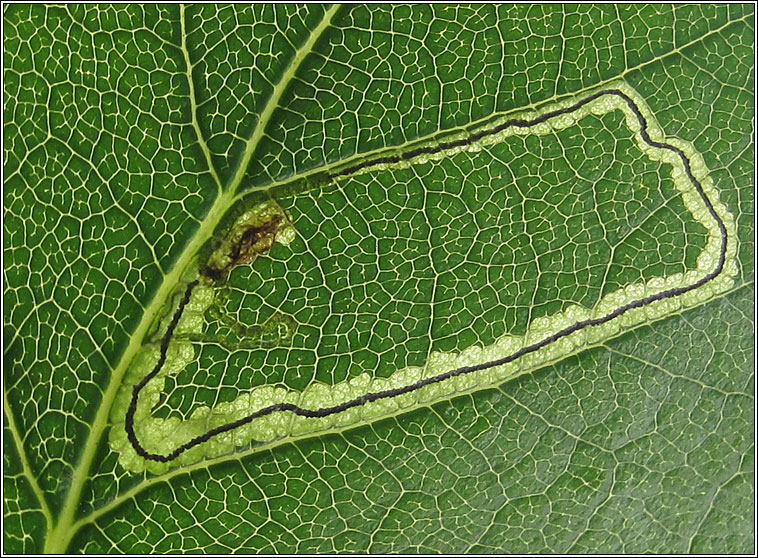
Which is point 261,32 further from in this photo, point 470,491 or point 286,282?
point 470,491

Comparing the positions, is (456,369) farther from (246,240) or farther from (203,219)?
(203,219)

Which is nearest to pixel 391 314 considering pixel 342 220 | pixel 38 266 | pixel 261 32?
pixel 342 220

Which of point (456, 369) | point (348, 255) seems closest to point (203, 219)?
point (348, 255)

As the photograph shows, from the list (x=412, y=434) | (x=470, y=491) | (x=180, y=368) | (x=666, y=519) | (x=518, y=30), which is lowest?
(x=666, y=519)

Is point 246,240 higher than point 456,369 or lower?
higher
